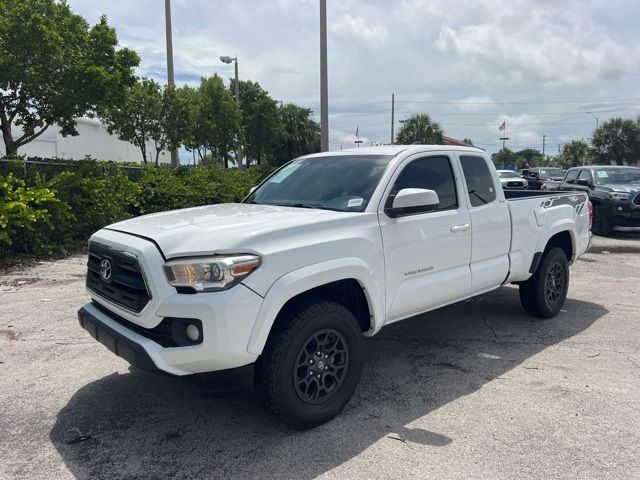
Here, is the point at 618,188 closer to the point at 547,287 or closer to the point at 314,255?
the point at 547,287

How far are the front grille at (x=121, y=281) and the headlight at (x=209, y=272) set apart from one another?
231mm

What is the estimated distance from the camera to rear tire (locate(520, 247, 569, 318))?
5.85 meters

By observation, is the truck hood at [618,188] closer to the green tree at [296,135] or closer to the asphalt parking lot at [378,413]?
the asphalt parking lot at [378,413]

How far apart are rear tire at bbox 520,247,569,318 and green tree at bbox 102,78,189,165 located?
17.7 m

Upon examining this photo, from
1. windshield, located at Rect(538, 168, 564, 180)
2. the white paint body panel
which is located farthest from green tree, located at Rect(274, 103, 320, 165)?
the white paint body panel

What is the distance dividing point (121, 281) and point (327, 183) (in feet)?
6.01

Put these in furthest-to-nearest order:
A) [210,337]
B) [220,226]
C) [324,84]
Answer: [324,84]
[220,226]
[210,337]

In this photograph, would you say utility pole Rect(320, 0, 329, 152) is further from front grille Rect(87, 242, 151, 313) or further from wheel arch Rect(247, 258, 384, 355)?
front grille Rect(87, 242, 151, 313)

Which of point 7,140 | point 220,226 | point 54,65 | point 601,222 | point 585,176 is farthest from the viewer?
point 585,176

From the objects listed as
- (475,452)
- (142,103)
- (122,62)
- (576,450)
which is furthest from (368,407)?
(142,103)

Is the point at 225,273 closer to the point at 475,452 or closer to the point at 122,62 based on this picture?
the point at 475,452

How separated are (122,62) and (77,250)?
4362 millimetres

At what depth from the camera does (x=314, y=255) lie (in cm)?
341

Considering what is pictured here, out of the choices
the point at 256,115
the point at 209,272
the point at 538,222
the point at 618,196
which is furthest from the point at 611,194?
the point at 256,115
